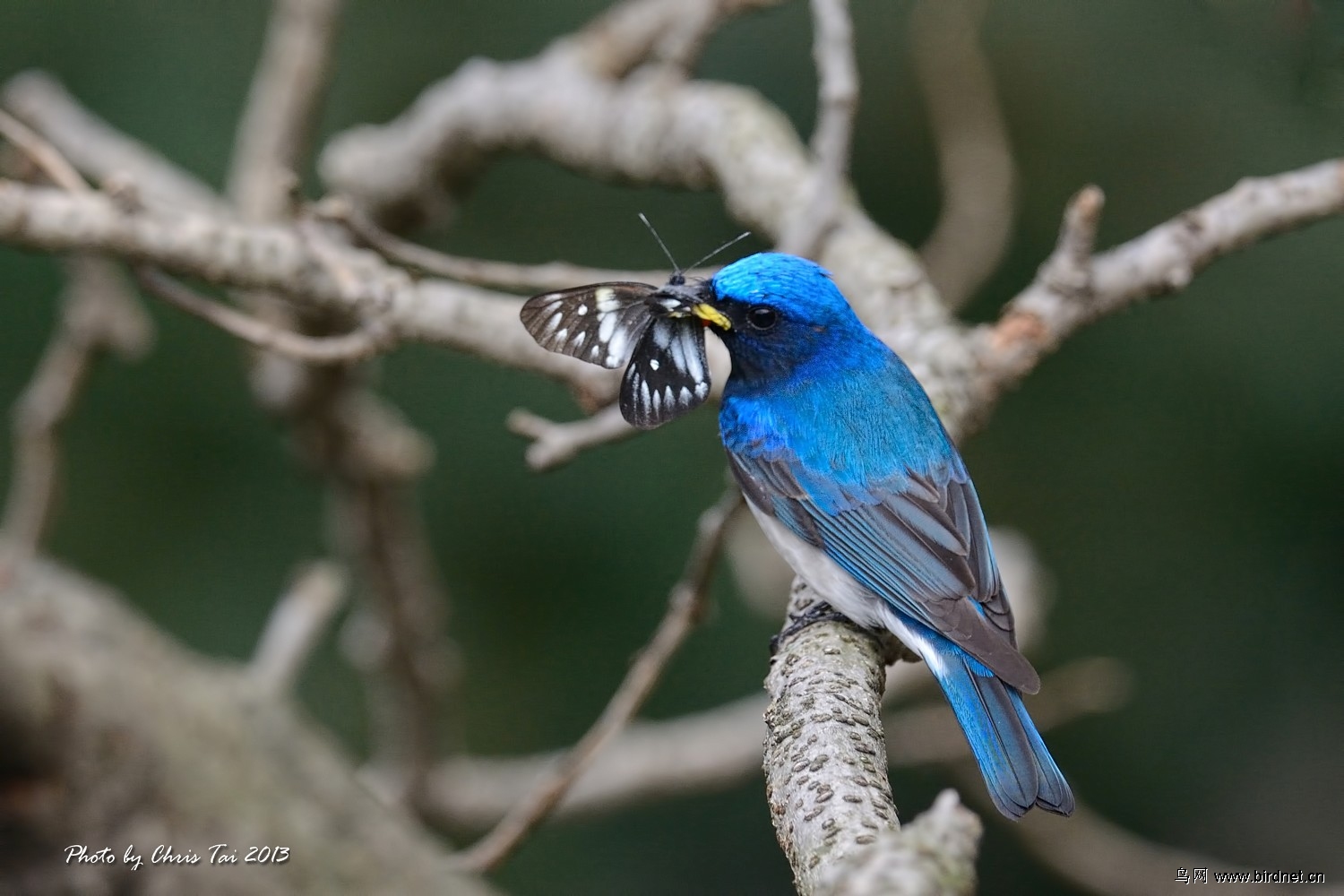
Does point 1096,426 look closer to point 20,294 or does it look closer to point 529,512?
point 529,512

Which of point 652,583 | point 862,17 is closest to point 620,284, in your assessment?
point 652,583

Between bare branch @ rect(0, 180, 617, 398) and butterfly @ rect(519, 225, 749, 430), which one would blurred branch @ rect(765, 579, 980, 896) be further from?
bare branch @ rect(0, 180, 617, 398)

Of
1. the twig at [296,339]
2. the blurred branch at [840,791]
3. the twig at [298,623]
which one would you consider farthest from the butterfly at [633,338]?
the twig at [298,623]

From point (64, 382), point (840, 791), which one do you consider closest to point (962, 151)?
point (64, 382)

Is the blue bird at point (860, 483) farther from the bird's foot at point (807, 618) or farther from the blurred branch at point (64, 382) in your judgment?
the blurred branch at point (64, 382)

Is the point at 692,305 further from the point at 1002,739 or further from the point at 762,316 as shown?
the point at 1002,739

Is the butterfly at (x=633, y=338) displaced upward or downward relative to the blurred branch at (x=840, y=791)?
upward
